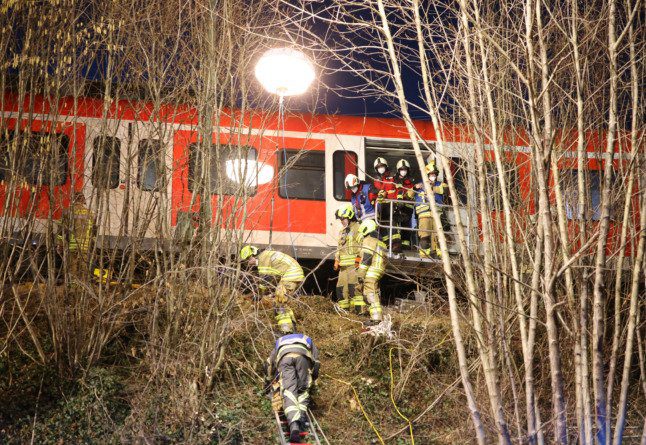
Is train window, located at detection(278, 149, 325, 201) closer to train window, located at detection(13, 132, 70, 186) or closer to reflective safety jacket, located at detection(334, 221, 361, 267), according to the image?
reflective safety jacket, located at detection(334, 221, 361, 267)

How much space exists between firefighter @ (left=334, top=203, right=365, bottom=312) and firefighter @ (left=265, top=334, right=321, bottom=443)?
2.75 m

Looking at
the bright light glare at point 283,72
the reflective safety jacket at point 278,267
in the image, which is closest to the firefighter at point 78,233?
the reflective safety jacket at point 278,267

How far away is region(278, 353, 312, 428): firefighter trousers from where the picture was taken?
742 centimetres

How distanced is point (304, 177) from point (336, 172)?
1.70 feet

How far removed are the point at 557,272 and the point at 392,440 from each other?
4.72 meters

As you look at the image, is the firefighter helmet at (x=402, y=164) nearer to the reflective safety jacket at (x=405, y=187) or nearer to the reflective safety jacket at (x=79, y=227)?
the reflective safety jacket at (x=405, y=187)

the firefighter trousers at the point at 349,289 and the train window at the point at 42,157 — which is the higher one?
the train window at the point at 42,157

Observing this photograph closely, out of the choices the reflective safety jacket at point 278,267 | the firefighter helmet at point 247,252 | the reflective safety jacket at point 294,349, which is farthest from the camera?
the reflective safety jacket at point 278,267

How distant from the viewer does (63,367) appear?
8.43 meters

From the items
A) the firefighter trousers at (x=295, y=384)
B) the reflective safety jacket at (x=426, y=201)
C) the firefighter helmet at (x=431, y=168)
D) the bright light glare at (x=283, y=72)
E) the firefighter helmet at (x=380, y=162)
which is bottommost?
the firefighter trousers at (x=295, y=384)

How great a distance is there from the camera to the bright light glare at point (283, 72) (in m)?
8.45

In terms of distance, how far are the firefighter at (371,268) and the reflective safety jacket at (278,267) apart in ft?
3.45

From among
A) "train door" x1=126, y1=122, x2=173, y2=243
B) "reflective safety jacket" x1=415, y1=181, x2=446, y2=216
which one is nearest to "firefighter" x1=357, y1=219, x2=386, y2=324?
"reflective safety jacket" x1=415, y1=181, x2=446, y2=216

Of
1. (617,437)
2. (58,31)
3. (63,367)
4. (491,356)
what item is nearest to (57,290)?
(63,367)
